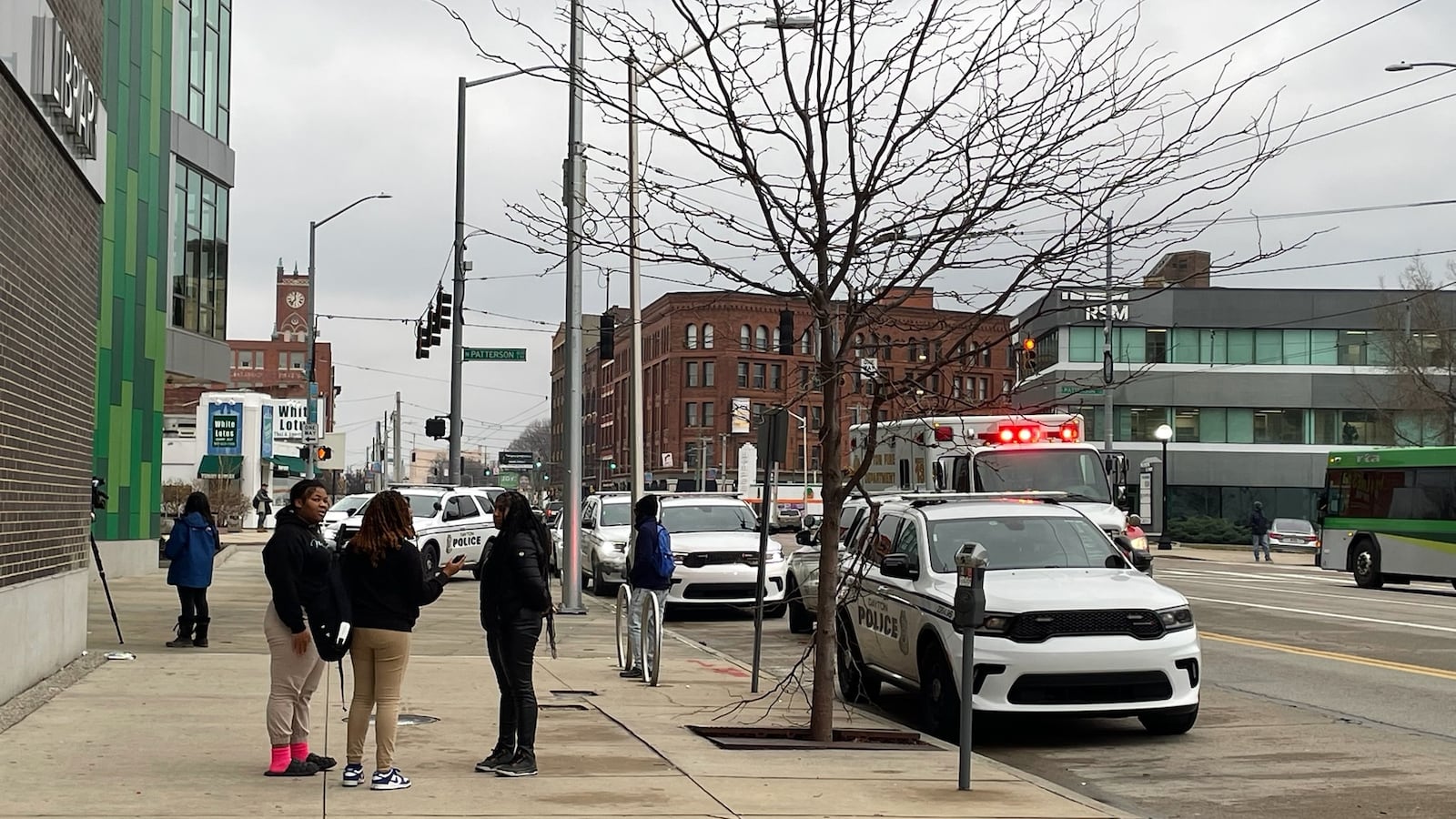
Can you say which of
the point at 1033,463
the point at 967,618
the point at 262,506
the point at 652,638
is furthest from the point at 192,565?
the point at 262,506

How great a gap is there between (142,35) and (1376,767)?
2756 centimetres

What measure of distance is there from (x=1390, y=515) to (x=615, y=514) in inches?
648

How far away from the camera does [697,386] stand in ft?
361

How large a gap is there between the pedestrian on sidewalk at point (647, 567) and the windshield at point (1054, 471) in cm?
921

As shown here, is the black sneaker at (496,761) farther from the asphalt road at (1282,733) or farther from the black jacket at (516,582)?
the asphalt road at (1282,733)

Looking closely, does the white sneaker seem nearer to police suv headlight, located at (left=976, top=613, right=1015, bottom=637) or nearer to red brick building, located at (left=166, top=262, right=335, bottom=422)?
police suv headlight, located at (left=976, top=613, right=1015, bottom=637)

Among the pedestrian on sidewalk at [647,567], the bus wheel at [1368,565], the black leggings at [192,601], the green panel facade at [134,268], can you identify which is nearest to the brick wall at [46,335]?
the black leggings at [192,601]

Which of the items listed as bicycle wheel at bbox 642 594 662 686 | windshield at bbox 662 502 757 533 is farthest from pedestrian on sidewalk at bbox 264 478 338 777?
windshield at bbox 662 502 757 533

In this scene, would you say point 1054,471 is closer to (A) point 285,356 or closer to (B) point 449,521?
(B) point 449,521

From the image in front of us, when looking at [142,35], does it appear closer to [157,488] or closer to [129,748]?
[157,488]

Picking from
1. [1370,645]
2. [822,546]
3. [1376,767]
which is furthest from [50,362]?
[1370,645]

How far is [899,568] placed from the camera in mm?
12914

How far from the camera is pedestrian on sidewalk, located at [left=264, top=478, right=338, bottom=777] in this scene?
30.9ft

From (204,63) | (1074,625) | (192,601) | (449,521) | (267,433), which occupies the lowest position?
(192,601)
